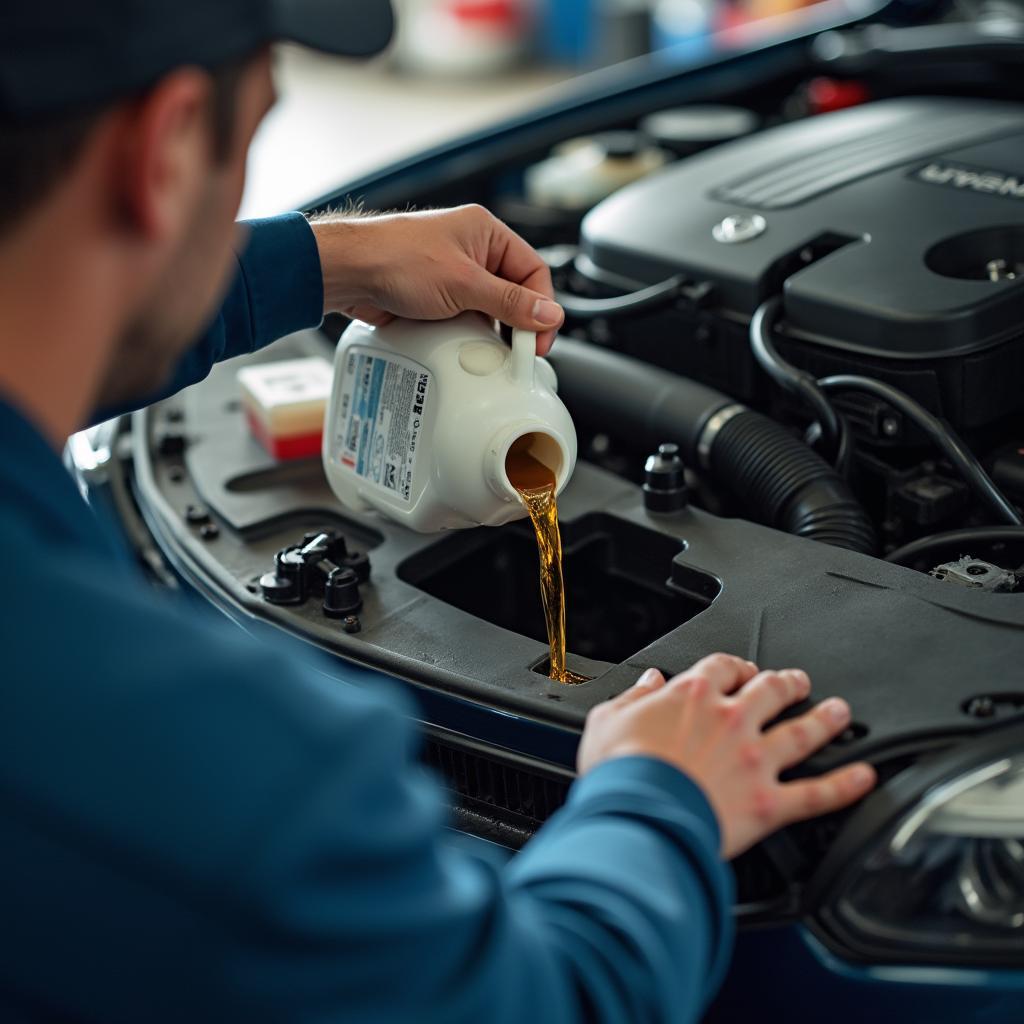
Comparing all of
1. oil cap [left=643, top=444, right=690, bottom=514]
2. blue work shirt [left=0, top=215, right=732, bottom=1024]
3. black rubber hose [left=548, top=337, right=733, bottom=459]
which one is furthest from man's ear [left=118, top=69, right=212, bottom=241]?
black rubber hose [left=548, top=337, right=733, bottom=459]

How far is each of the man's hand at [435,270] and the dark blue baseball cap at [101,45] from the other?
1.78ft

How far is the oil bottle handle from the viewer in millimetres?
1193

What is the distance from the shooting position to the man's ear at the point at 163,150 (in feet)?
2.19

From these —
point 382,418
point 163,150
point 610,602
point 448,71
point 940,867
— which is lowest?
point 448,71

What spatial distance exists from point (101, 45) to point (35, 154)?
0.19 feet

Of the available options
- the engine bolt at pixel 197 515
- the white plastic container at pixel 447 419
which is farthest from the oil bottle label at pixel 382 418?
the engine bolt at pixel 197 515

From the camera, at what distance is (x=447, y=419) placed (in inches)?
46.6

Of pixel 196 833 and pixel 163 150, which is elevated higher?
pixel 163 150

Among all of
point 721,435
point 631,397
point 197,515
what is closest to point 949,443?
point 721,435

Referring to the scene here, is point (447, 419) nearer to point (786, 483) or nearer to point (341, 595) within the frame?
point (341, 595)

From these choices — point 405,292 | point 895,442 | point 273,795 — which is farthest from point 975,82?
point 273,795

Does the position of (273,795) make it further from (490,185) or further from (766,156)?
(490,185)

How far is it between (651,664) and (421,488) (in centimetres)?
28

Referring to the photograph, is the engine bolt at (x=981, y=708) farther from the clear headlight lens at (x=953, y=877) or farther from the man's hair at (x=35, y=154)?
the man's hair at (x=35, y=154)
